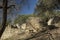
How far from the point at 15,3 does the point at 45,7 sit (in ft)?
24.4

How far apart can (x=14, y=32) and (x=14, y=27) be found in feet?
1.52

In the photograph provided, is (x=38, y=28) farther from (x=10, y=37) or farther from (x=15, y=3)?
(x=15, y=3)

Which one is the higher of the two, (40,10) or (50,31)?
(50,31)

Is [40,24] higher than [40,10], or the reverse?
[40,24]

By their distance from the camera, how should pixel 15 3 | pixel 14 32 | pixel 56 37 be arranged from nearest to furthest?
1. pixel 56 37
2. pixel 14 32
3. pixel 15 3

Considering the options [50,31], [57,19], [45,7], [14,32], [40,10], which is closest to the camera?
[50,31]

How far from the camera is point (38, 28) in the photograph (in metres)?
8.45

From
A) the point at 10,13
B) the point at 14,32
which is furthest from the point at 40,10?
the point at 14,32

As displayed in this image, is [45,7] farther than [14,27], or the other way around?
[45,7]

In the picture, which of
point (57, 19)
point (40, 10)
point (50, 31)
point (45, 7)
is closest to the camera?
point (50, 31)

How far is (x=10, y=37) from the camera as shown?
7828mm

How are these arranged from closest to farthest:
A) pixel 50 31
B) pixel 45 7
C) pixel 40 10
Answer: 1. pixel 50 31
2. pixel 45 7
3. pixel 40 10

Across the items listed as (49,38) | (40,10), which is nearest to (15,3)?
(49,38)

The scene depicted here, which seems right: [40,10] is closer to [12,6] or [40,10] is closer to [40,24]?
[12,6]
